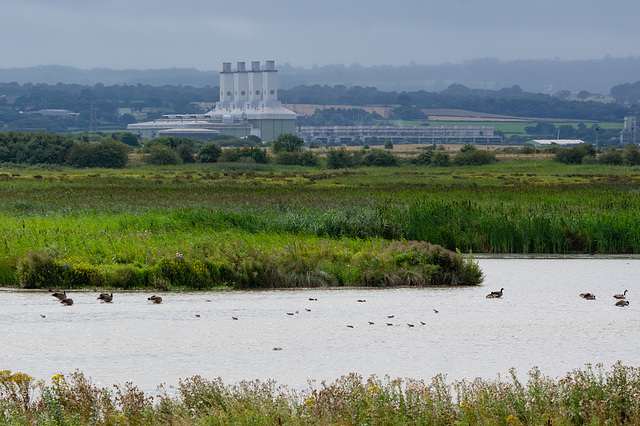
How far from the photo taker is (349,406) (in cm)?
981

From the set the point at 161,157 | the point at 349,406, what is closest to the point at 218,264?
the point at 349,406

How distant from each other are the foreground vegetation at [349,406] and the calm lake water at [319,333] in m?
2.33

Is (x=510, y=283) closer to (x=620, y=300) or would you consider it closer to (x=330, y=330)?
(x=620, y=300)

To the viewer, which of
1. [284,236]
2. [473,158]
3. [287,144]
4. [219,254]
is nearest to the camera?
[219,254]

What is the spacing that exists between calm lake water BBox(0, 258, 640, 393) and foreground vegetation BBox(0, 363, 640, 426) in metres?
2.33

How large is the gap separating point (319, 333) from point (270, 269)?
591 centimetres

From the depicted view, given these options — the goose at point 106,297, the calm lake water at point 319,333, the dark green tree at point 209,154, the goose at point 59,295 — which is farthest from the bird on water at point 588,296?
the dark green tree at point 209,154

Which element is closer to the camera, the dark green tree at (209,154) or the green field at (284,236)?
the green field at (284,236)

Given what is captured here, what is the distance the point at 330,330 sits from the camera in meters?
16.7

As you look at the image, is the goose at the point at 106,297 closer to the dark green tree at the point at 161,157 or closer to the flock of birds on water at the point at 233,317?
the flock of birds on water at the point at 233,317

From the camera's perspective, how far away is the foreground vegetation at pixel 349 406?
945 centimetres

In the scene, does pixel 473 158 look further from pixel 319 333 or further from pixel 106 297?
pixel 319 333

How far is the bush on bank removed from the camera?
21.5 m

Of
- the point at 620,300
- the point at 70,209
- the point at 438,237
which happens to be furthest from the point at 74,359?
the point at 70,209
